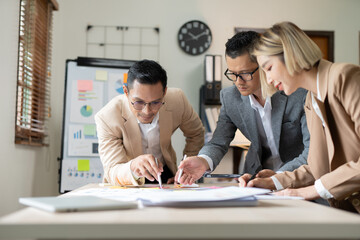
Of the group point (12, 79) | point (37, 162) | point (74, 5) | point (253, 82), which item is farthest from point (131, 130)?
point (74, 5)

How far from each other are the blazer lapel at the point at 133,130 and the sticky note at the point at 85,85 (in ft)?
5.53

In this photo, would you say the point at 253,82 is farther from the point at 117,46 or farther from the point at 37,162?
the point at 117,46

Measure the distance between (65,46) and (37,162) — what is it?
4.34 feet

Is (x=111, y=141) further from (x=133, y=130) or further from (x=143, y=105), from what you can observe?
(x=143, y=105)

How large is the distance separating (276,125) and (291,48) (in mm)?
617

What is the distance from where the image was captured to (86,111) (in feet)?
12.2

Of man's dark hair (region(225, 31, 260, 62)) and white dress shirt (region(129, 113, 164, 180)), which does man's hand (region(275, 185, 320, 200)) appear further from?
white dress shirt (region(129, 113, 164, 180))

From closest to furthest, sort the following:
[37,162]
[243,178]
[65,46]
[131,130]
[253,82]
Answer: [243,178]
[253,82]
[131,130]
[37,162]
[65,46]

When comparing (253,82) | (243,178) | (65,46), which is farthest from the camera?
(65,46)

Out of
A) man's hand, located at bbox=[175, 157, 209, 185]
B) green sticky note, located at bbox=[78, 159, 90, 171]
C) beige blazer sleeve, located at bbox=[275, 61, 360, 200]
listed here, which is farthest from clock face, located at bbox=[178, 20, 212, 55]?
beige blazer sleeve, located at bbox=[275, 61, 360, 200]

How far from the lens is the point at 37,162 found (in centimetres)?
341

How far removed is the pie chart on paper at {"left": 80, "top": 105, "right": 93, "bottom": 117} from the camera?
3.73 meters

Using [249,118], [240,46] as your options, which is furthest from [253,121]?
[240,46]

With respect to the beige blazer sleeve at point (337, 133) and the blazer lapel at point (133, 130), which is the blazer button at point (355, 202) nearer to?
the beige blazer sleeve at point (337, 133)
